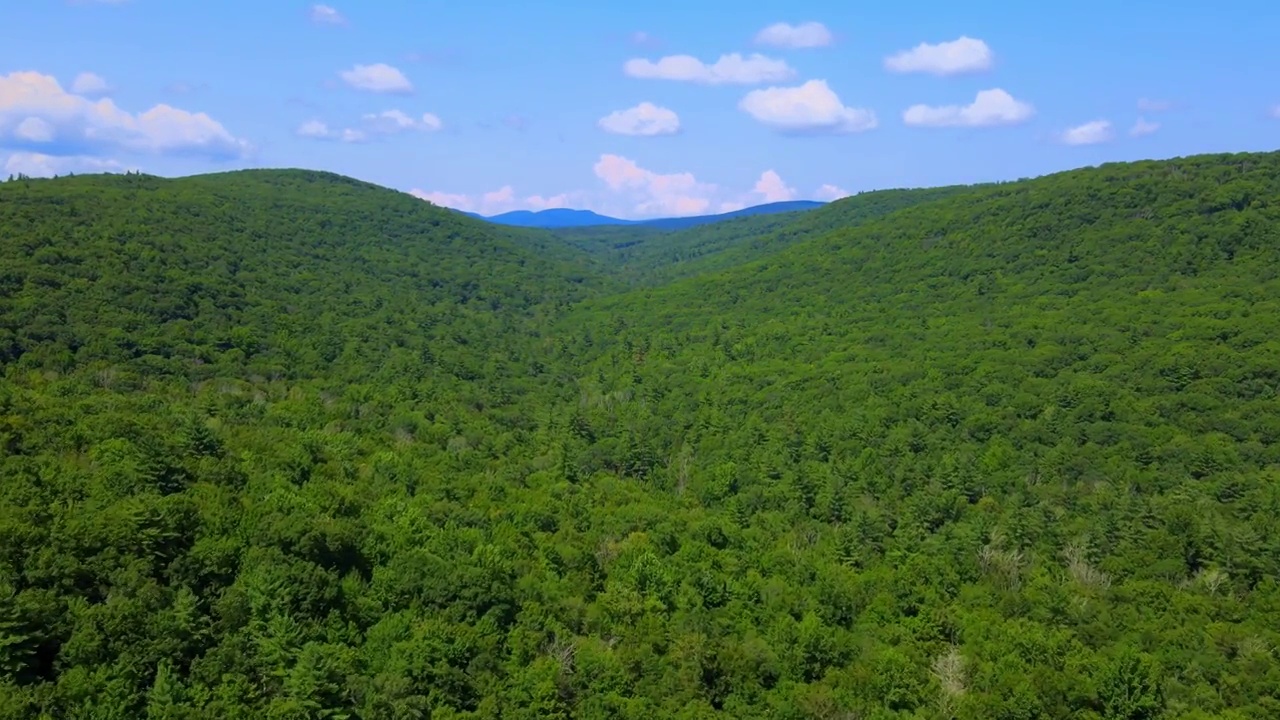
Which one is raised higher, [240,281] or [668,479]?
[240,281]

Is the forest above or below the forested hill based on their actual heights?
below

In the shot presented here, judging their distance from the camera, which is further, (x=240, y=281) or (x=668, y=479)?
(x=240, y=281)

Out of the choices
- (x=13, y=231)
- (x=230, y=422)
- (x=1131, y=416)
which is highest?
(x=13, y=231)

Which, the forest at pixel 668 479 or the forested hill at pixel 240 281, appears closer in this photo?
the forest at pixel 668 479

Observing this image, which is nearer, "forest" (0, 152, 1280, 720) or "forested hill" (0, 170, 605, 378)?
"forest" (0, 152, 1280, 720)

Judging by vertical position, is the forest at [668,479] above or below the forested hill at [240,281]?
below

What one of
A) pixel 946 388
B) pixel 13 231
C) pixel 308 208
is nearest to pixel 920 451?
pixel 946 388

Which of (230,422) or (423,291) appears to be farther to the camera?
(423,291)

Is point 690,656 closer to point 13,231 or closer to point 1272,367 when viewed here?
point 1272,367
